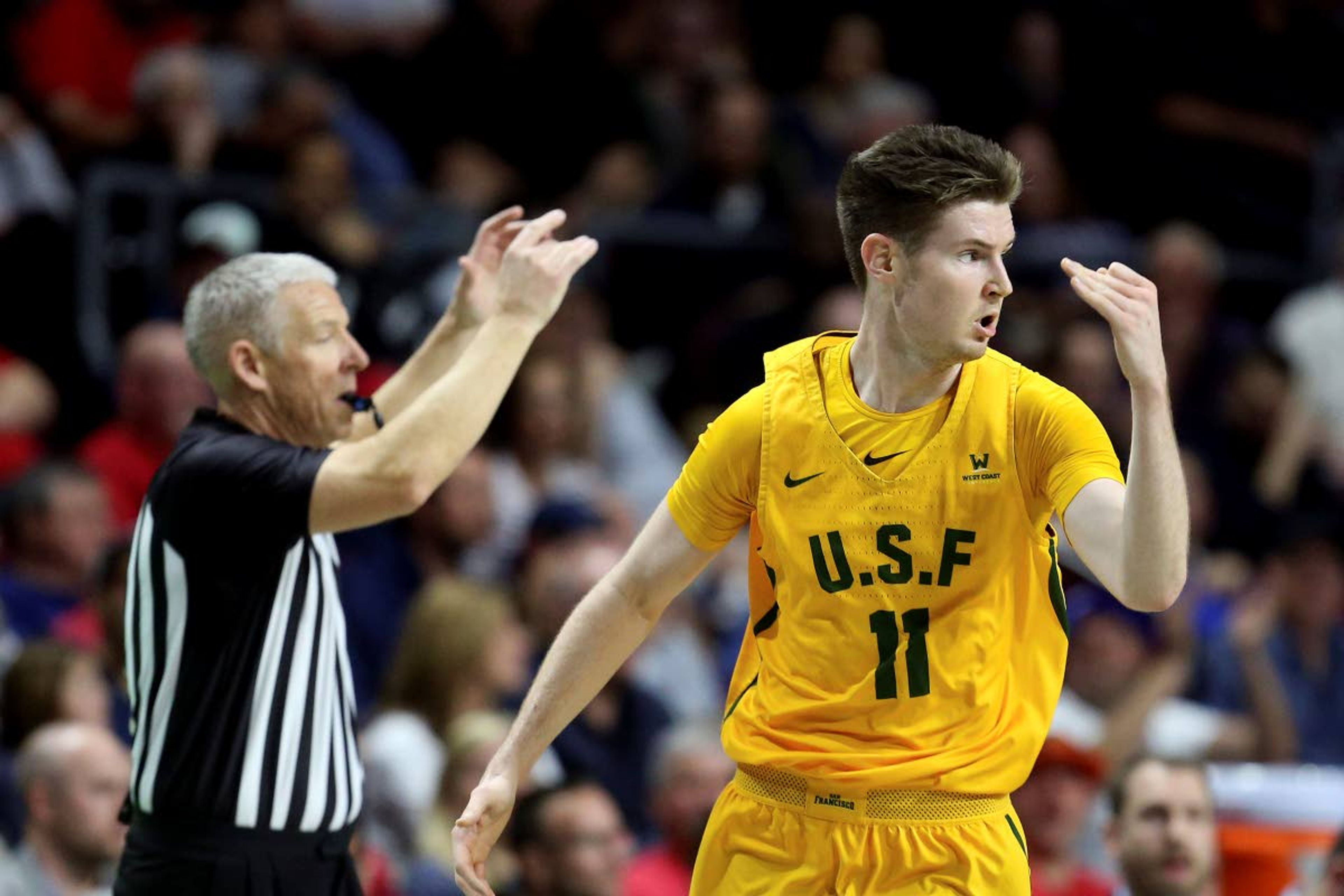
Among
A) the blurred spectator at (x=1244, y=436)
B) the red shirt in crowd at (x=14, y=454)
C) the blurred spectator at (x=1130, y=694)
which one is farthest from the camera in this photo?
the blurred spectator at (x=1244, y=436)

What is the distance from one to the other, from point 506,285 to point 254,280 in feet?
1.94

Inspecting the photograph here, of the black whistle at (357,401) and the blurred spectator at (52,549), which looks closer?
the black whistle at (357,401)

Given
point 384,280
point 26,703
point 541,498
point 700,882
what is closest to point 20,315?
point 384,280

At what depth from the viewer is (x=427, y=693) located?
7156 millimetres

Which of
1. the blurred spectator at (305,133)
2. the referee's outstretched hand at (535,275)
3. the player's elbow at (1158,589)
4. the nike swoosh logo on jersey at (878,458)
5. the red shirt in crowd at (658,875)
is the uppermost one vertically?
the blurred spectator at (305,133)

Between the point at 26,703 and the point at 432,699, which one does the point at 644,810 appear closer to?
the point at 432,699

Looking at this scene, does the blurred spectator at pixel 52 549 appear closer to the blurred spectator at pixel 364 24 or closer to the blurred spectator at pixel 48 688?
the blurred spectator at pixel 48 688

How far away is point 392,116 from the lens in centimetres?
1068

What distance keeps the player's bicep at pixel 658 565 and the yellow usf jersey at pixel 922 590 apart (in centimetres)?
23

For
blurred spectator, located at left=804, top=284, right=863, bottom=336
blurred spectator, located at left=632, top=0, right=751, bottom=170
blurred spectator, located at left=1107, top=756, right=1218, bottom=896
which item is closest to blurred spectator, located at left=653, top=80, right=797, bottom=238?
blurred spectator, located at left=632, top=0, right=751, bottom=170

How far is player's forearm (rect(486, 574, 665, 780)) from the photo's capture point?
4223 millimetres

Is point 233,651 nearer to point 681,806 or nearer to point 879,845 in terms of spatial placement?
point 879,845

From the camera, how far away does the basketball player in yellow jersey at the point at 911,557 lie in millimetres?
→ 3857

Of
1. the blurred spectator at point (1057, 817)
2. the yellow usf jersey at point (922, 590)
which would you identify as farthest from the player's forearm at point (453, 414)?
the blurred spectator at point (1057, 817)
